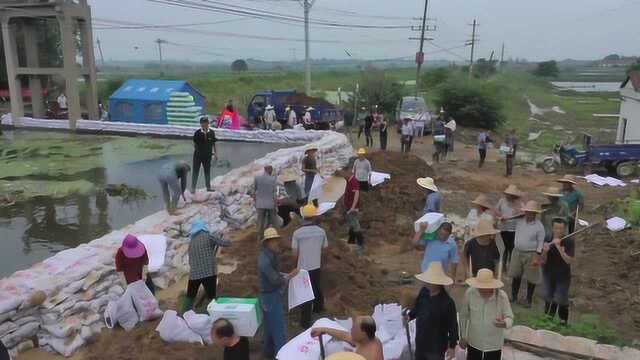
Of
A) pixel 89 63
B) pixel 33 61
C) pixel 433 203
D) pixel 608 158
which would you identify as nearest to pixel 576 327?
pixel 433 203

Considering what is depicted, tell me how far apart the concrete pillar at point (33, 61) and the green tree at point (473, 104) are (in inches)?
808

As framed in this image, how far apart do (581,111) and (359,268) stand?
5047cm

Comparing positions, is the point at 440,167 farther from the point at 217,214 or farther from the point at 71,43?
the point at 71,43

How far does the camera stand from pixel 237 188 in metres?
10.2

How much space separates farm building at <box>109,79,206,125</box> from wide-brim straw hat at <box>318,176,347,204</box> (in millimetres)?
9801

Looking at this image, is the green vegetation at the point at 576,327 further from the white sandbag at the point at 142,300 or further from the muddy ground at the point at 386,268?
the white sandbag at the point at 142,300

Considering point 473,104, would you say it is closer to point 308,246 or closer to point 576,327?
point 576,327

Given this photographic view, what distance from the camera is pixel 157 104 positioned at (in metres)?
20.0

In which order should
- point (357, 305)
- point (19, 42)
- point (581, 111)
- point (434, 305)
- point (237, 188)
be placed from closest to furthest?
1. point (434, 305)
2. point (357, 305)
3. point (237, 188)
4. point (19, 42)
5. point (581, 111)

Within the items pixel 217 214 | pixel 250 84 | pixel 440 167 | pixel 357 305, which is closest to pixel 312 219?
pixel 357 305

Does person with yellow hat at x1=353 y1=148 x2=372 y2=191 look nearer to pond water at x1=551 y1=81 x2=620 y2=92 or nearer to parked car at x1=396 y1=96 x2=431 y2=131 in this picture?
parked car at x1=396 y1=96 x2=431 y2=131

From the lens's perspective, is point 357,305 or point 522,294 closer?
point 357,305

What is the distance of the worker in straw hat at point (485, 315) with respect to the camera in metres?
4.36

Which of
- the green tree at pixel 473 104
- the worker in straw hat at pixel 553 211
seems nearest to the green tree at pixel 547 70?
the green tree at pixel 473 104
